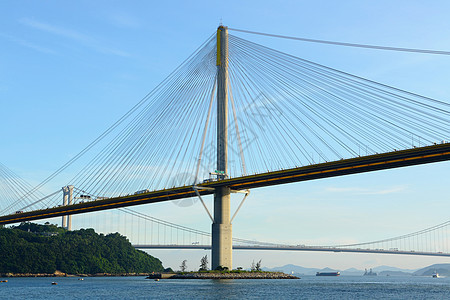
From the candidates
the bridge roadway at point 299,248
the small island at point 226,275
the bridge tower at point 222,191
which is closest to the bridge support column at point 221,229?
the bridge tower at point 222,191

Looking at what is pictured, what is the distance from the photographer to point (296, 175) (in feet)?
242

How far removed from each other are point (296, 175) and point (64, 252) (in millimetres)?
115863

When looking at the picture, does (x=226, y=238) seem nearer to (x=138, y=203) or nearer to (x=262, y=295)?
(x=138, y=203)

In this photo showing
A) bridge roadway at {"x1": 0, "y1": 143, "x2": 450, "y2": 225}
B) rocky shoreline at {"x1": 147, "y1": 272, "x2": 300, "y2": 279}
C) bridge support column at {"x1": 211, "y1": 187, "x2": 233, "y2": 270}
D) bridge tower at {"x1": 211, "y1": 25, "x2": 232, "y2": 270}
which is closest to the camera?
Answer: bridge roadway at {"x1": 0, "y1": 143, "x2": 450, "y2": 225}

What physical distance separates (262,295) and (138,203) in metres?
39.1

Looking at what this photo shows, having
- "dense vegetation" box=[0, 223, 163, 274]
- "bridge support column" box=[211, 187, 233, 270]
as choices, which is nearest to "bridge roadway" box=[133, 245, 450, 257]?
"dense vegetation" box=[0, 223, 163, 274]

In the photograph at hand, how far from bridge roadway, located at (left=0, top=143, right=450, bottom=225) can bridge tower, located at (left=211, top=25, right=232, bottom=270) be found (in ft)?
6.30

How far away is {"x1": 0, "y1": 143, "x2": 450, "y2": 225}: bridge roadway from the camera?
61875 millimetres

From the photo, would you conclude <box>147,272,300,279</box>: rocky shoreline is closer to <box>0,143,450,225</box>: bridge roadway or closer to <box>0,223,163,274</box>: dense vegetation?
<box>0,143,450,225</box>: bridge roadway

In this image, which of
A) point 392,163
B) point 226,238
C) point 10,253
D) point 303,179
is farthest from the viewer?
point 10,253

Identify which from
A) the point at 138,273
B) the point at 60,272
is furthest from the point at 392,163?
the point at 138,273

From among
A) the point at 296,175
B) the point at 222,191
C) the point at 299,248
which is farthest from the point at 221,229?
the point at 299,248

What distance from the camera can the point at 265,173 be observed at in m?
76.1

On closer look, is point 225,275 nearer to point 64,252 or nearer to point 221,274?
point 221,274
